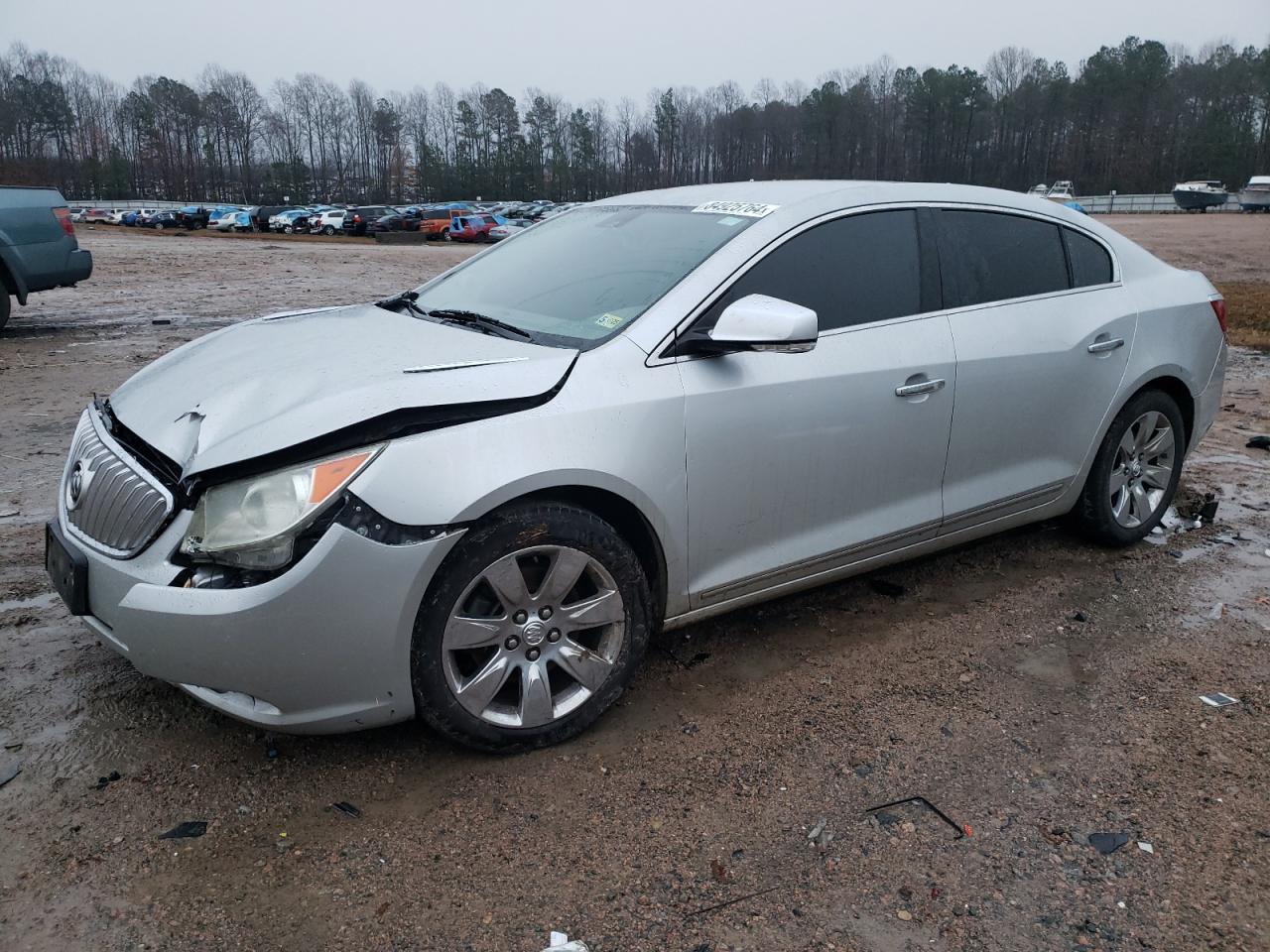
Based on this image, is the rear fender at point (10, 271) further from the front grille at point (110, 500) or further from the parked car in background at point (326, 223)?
the parked car in background at point (326, 223)

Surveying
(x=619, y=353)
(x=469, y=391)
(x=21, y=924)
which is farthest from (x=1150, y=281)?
(x=21, y=924)

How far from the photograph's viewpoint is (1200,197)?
214 ft

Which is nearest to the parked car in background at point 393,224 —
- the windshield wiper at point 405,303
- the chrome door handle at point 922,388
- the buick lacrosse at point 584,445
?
the windshield wiper at point 405,303

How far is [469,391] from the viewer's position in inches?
108

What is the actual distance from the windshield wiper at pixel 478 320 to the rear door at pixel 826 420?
63cm

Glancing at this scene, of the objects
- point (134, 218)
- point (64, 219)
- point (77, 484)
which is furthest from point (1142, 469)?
point (134, 218)

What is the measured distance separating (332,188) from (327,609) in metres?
115

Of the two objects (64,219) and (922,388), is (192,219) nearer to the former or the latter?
(64,219)

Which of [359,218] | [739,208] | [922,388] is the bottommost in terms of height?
[359,218]

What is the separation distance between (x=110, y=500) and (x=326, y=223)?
168ft

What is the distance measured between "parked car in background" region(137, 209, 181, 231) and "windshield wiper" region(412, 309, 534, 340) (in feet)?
192

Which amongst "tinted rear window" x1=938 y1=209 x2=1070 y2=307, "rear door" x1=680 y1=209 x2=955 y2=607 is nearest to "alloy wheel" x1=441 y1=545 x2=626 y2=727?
"rear door" x1=680 y1=209 x2=955 y2=607

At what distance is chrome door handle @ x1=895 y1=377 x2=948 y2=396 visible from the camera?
3.54 meters

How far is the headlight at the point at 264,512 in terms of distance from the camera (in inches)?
98.3
